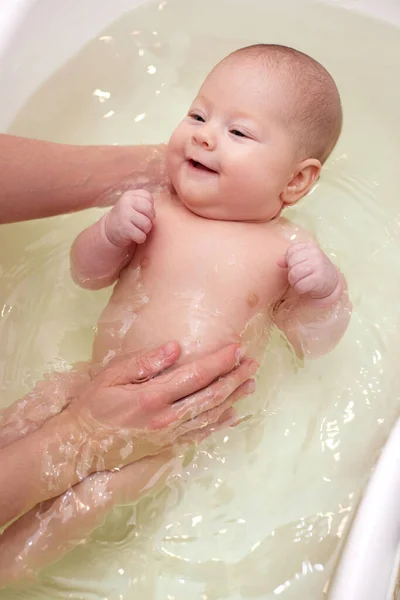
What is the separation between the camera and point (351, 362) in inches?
48.7

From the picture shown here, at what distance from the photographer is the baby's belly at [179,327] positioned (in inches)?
40.3

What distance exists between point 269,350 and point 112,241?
363 millimetres

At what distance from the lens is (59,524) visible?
0.94 meters

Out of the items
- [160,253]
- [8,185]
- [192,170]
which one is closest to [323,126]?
[192,170]

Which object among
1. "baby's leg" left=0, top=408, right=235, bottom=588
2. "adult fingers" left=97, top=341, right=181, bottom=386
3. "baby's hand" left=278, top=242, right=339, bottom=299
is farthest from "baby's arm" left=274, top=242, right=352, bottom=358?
"baby's leg" left=0, top=408, right=235, bottom=588

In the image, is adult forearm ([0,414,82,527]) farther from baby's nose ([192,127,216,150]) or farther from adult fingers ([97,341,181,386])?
baby's nose ([192,127,216,150])

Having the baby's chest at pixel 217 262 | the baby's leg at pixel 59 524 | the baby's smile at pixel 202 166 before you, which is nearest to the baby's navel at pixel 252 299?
the baby's chest at pixel 217 262

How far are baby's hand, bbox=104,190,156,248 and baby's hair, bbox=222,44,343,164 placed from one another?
271 millimetres

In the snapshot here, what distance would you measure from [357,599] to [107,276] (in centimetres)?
65

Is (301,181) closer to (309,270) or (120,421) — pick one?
(309,270)

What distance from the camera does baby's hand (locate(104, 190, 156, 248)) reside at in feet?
3.41

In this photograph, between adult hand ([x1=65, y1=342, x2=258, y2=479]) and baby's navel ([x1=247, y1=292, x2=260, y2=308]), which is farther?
baby's navel ([x1=247, y1=292, x2=260, y2=308])

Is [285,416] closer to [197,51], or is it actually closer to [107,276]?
[107,276]

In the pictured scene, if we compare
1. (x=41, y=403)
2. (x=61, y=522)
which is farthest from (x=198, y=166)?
(x=61, y=522)
